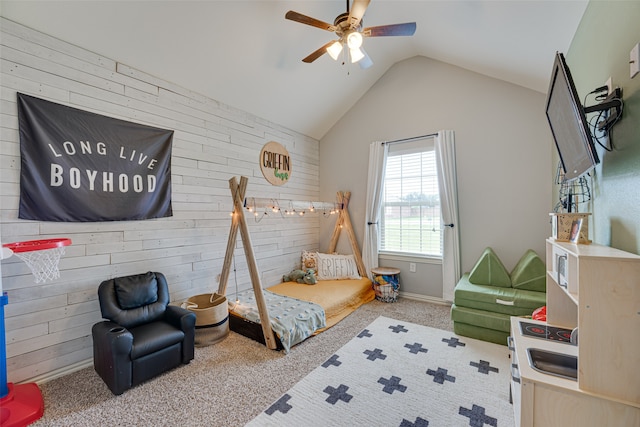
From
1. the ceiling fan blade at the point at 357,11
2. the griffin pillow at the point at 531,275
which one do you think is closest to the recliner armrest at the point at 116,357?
the ceiling fan blade at the point at 357,11

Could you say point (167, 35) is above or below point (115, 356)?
above

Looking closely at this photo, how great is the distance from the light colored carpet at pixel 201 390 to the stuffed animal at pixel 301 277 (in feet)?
4.13

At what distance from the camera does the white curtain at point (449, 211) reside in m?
3.65

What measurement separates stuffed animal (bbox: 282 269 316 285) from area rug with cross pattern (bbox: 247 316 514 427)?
1371mm

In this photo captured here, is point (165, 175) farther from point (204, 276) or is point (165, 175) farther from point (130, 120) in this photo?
point (204, 276)

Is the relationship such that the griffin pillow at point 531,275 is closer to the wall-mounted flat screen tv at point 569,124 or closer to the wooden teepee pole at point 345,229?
the wall-mounted flat screen tv at point 569,124

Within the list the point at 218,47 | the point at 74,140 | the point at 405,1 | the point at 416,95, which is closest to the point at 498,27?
the point at 405,1

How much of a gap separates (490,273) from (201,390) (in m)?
3.18

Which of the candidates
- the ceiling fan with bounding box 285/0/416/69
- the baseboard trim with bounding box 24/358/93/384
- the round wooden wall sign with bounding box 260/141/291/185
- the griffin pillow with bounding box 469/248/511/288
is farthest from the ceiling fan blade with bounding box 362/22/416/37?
the baseboard trim with bounding box 24/358/93/384

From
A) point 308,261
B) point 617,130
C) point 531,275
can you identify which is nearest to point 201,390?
point 308,261

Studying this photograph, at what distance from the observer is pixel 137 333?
2189 millimetres

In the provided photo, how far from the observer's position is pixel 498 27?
96.7 inches

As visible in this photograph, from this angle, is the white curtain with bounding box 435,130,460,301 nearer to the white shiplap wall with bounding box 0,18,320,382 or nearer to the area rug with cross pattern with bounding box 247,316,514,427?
the area rug with cross pattern with bounding box 247,316,514,427

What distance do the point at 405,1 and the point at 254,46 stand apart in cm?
168
